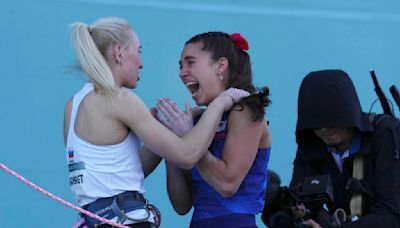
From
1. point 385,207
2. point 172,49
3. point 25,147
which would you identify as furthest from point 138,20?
point 385,207

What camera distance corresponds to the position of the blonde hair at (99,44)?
Result: 247 cm

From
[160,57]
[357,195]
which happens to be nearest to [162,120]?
[357,195]

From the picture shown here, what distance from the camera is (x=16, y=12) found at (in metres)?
3.89

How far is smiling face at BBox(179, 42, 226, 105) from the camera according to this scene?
110 inches

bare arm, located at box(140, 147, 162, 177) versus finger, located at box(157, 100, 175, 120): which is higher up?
finger, located at box(157, 100, 175, 120)

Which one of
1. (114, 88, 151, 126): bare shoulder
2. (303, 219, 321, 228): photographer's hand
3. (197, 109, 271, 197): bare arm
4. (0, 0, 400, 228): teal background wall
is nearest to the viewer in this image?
(114, 88, 151, 126): bare shoulder

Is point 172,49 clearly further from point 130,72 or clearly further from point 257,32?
point 130,72

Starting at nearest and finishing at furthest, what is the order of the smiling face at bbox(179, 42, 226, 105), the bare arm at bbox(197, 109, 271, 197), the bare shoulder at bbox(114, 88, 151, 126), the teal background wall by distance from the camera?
1. the bare shoulder at bbox(114, 88, 151, 126)
2. the bare arm at bbox(197, 109, 271, 197)
3. the smiling face at bbox(179, 42, 226, 105)
4. the teal background wall

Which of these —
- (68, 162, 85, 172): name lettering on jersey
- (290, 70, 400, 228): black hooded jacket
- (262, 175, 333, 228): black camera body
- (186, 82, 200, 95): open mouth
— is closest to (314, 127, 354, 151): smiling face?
(290, 70, 400, 228): black hooded jacket

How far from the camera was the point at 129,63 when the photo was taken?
2.57 m

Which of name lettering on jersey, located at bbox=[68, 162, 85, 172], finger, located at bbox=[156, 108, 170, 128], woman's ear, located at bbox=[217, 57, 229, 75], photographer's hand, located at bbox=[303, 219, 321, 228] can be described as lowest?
photographer's hand, located at bbox=[303, 219, 321, 228]

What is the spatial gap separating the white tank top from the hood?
80 cm

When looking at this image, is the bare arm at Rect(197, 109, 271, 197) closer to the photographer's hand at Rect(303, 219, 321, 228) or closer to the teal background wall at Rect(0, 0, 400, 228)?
the photographer's hand at Rect(303, 219, 321, 228)

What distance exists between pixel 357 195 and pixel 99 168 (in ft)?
3.29
